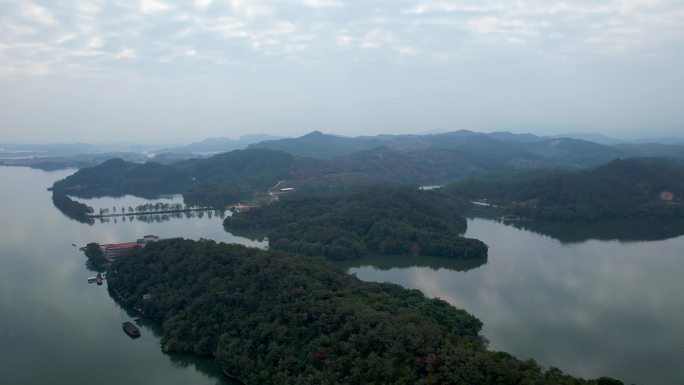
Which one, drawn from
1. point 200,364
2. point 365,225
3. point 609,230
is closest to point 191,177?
point 365,225

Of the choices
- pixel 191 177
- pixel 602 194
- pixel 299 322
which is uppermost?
pixel 602 194

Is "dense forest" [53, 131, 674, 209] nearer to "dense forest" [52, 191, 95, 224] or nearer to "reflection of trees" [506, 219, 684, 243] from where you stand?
"dense forest" [52, 191, 95, 224]

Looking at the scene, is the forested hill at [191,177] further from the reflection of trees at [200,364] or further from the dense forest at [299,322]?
the reflection of trees at [200,364]

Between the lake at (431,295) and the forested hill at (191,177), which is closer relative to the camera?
the lake at (431,295)

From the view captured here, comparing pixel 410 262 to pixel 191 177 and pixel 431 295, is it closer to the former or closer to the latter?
pixel 431 295

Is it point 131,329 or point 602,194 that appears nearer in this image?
point 131,329

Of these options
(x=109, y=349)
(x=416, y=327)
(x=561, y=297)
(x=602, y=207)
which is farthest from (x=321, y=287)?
(x=602, y=207)

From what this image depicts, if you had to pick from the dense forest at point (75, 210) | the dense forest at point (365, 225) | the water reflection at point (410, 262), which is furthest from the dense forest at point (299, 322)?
the dense forest at point (75, 210)
